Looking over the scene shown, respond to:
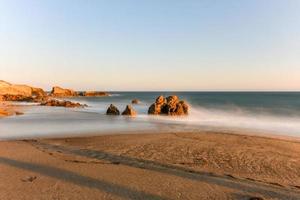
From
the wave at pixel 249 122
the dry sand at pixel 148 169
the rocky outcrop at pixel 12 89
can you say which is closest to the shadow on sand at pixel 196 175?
the dry sand at pixel 148 169

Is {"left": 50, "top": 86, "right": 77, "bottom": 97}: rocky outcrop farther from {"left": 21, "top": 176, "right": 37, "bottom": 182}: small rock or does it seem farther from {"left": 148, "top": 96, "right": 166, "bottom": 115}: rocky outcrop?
{"left": 21, "top": 176, "right": 37, "bottom": 182}: small rock

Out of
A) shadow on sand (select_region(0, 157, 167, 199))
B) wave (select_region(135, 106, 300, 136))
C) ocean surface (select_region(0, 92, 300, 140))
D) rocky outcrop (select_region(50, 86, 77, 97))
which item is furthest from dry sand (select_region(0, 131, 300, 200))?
rocky outcrop (select_region(50, 86, 77, 97))

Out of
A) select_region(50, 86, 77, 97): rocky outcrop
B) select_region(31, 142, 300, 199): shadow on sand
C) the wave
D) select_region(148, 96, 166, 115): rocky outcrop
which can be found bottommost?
select_region(31, 142, 300, 199): shadow on sand

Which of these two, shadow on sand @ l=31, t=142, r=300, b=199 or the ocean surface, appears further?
the ocean surface

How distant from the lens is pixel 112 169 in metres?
11.4

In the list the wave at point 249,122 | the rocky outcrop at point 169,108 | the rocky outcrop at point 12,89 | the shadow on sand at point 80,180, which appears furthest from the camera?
the rocky outcrop at point 12,89

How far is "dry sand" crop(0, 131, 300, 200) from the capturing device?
8.96 metres

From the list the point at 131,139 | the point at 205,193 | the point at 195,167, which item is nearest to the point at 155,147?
the point at 131,139

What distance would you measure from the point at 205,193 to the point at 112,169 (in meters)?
3.78

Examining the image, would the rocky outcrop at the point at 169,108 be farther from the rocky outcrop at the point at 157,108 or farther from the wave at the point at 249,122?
the wave at the point at 249,122

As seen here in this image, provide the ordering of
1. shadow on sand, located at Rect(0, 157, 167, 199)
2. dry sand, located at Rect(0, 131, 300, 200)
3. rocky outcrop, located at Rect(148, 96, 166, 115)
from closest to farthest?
1. shadow on sand, located at Rect(0, 157, 167, 199)
2. dry sand, located at Rect(0, 131, 300, 200)
3. rocky outcrop, located at Rect(148, 96, 166, 115)

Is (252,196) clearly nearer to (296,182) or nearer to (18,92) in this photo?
(296,182)

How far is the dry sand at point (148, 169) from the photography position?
353 inches

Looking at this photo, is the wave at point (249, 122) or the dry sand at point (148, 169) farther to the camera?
the wave at point (249, 122)
